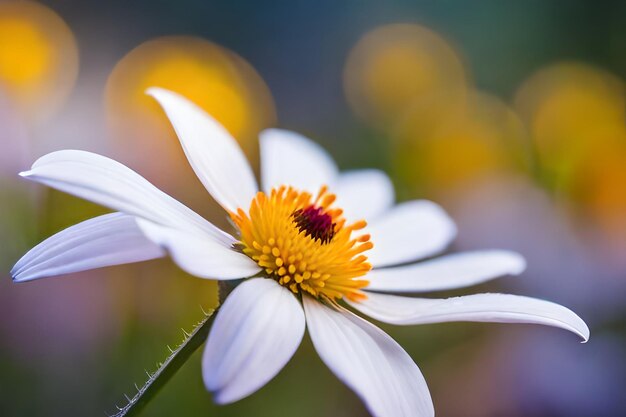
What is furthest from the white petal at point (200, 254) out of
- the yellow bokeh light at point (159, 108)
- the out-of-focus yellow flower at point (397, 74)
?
the out-of-focus yellow flower at point (397, 74)

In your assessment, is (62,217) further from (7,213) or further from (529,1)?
(529,1)

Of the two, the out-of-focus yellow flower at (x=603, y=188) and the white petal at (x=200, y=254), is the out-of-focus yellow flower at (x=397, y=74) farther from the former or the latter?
the white petal at (x=200, y=254)

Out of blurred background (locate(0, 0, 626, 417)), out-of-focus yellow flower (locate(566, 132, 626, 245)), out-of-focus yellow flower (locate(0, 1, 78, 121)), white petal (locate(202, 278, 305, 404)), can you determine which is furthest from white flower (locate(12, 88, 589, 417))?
out-of-focus yellow flower (locate(566, 132, 626, 245))

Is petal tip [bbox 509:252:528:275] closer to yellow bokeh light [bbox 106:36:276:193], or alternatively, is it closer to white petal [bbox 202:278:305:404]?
white petal [bbox 202:278:305:404]

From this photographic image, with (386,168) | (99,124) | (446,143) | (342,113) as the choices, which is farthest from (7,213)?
(342,113)

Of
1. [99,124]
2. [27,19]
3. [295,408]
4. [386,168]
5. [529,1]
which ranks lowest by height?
[295,408]

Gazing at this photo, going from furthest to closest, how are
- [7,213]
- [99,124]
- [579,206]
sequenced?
[579,206] < [99,124] < [7,213]

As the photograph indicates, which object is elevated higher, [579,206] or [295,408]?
[579,206]
